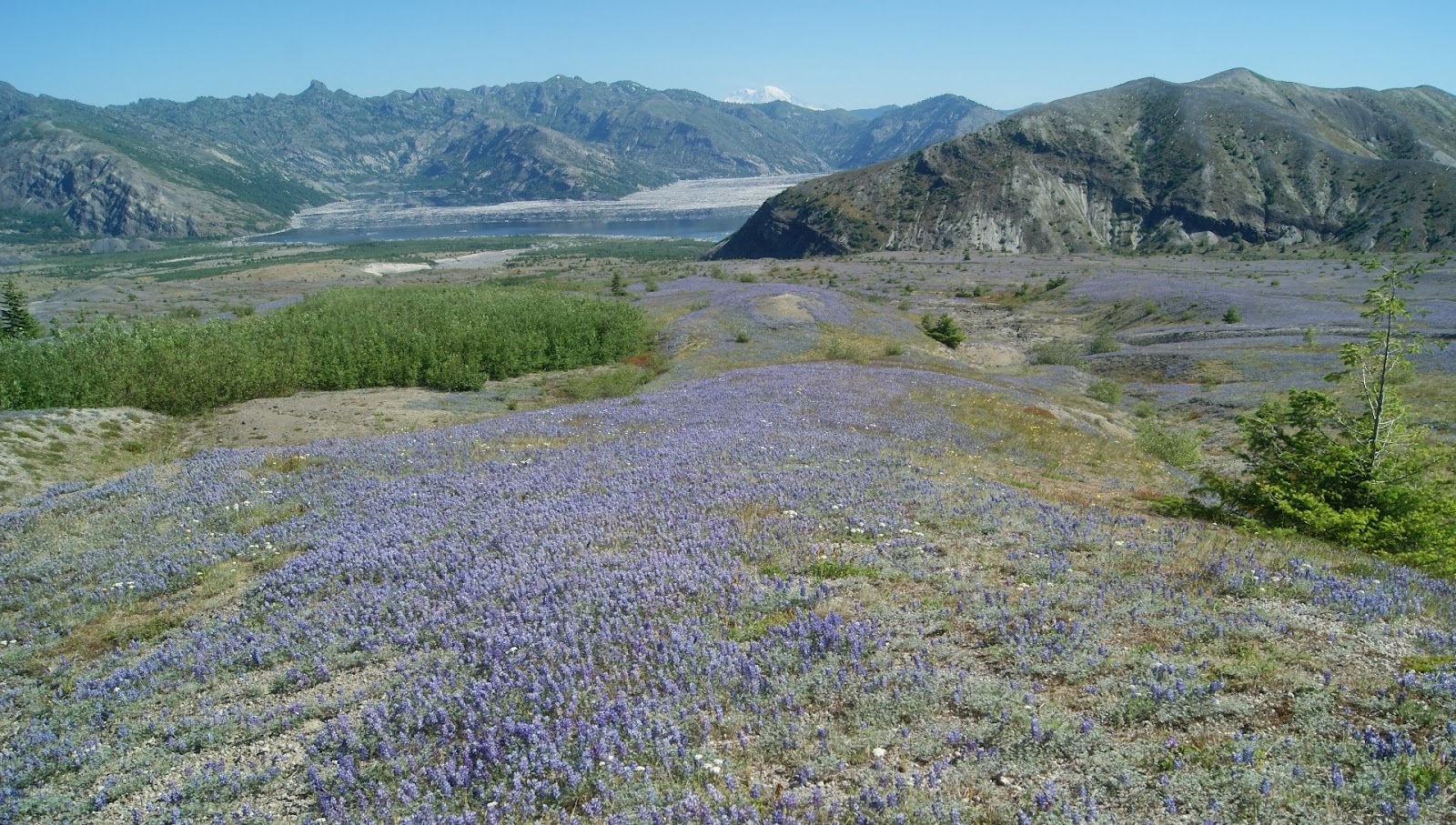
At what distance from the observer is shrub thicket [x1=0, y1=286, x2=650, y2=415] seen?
27.6 m

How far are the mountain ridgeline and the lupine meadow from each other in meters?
151

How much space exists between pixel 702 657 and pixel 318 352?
34.5 metres

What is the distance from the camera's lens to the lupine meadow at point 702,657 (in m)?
5.16

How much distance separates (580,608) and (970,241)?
519ft

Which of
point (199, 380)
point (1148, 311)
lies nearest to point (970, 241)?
point (1148, 311)

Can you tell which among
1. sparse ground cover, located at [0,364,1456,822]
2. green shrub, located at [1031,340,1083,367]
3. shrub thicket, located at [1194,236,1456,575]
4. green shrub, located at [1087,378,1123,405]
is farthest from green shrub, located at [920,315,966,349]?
sparse ground cover, located at [0,364,1456,822]

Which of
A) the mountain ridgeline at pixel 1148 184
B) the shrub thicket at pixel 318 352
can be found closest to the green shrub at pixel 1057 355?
the shrub thicket at pixel 318 352

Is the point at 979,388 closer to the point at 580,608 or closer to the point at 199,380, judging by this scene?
the point at 580,608

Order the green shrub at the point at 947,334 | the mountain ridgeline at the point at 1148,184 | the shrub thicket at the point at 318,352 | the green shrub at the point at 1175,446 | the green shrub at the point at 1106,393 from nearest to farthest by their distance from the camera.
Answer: the green shrub at the point at 1175,446 < the shrub thicket at the point at 318,352 < the green shrub at the point at 1106,393 < the green shrub at the point at 947,334 < the mountain ridgeline at the point at 1148,184

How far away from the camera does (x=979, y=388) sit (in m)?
28.3

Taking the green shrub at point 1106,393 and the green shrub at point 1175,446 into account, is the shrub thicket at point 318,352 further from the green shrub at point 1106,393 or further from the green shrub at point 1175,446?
the green shrub at point 1175,446

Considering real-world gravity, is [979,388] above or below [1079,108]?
below

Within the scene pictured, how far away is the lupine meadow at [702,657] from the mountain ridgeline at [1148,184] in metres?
151

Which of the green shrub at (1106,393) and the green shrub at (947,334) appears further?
the green shrub at (947,334)
